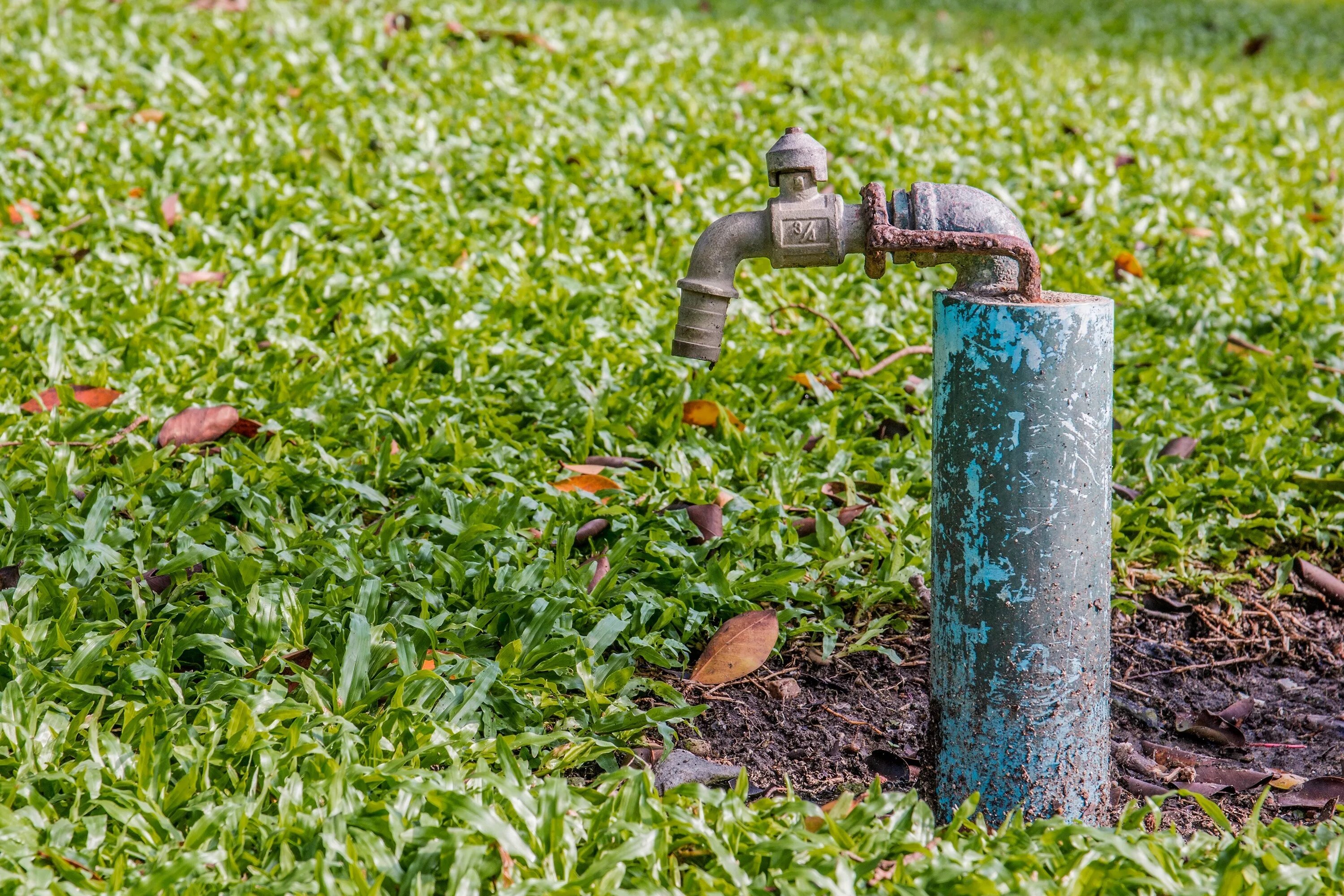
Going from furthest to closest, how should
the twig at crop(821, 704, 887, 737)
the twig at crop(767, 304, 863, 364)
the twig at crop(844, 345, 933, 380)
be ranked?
the twig at crop(844, 345, 933, 380), the twig at crop(767, 304, 863, 364), the twig at crop(821, 704, 887, 737)

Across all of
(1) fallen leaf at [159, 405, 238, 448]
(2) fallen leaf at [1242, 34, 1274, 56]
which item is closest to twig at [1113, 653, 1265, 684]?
(1) fallen leaf at [159, 405, 238, 448]

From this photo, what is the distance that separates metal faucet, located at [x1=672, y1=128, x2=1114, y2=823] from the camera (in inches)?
74.5

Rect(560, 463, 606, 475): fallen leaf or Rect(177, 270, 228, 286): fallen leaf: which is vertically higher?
Rect(177, 270, 228, 286): fallen leaf

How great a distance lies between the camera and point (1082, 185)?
15.9ft

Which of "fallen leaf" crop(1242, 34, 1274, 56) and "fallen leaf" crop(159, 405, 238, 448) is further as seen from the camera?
"fallen leaf" crop(1242, 34, 1274, 56)

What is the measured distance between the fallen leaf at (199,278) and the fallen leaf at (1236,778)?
9.46 feet

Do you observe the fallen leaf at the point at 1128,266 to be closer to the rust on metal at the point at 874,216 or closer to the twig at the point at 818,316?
the twig at the point at 818,316

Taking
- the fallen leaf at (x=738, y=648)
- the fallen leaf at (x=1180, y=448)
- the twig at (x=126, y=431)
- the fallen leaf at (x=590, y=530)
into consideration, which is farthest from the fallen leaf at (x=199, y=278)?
the fallen leaf at (x=1180, y=448)

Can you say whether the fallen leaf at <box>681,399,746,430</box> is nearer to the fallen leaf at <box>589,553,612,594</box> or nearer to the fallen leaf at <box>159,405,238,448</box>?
the fallen leaf at <box>589,553,612,594</box>

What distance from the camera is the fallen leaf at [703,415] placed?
325 centimetres

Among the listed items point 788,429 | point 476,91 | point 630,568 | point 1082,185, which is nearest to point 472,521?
point 630,568

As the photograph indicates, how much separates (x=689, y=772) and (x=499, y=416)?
1.34 m

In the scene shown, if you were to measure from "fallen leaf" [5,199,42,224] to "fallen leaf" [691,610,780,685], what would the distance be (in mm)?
2665

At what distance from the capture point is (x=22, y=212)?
12.6ft
